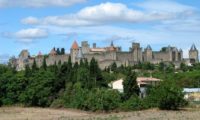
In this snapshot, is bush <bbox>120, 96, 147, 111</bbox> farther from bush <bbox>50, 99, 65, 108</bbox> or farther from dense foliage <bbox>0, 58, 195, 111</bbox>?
bush <bbox>50, 99, 65, 108</bbox>

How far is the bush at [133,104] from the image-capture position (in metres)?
68.5

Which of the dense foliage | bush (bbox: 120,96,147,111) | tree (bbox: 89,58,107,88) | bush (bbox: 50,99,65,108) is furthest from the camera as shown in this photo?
tree (bbox: 89,58,107,88)

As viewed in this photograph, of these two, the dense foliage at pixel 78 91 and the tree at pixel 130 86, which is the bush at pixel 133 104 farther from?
the tree at pixel 130 86

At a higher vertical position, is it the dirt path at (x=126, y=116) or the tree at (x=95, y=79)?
the tree at (x=95, y=79)

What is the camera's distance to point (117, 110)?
6875 centimetres

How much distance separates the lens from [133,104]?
68.5 m

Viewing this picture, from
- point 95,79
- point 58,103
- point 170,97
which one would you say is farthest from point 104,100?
point 95,79

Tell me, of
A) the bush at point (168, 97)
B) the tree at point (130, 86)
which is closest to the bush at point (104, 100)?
the tree at point (130, 86)

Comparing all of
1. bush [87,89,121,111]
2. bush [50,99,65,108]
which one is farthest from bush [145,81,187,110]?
bush [50,99,65,108]

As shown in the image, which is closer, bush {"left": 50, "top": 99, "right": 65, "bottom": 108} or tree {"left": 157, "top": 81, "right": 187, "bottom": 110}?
tree {"left": 157, "top": 81, "right": 187, "bottom": 110}

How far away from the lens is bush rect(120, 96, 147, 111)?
2697 inches

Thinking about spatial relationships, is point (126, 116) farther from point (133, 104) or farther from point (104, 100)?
point (104, 100)

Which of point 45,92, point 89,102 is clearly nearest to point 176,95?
point 89,102

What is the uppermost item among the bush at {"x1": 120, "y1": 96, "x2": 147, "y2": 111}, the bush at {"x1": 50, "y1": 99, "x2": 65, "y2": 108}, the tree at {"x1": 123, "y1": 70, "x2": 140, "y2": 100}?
the tree at {"x1": 123, "y1": 70, "x2": 140, "y2": 100}
